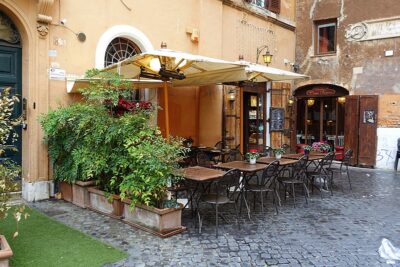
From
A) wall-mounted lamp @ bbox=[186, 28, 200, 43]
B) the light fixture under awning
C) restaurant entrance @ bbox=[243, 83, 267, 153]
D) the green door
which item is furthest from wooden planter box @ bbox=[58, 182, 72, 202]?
A: restaurant entrance @ bbox=[243, 83, 267, 153]

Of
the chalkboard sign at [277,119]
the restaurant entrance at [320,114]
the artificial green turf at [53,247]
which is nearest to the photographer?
the artificial green turf at [53,247]

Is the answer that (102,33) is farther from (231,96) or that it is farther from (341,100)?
(341,100)

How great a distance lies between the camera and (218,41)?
9.64 meters

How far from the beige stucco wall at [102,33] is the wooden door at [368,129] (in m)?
3.69

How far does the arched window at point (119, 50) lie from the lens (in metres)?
7.64

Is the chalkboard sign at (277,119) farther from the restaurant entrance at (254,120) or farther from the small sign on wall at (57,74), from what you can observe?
the small sign on wall at (57,74)

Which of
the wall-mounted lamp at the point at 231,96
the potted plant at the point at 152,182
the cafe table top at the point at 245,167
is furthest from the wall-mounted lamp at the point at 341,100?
the potted plant at the point at 152,182

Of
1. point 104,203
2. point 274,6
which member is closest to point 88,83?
point 104,203

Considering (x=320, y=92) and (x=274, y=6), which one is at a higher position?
(x=274, y=6)

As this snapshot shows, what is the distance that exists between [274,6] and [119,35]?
6478mm

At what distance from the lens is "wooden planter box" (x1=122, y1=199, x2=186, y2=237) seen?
14.9 ft

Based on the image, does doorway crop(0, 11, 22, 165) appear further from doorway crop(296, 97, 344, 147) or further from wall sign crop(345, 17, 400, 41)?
wall sign crop(345, 17, 400, 41)

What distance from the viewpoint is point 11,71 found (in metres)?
6.26

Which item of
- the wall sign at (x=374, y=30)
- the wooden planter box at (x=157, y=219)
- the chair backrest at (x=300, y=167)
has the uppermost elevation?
the wall sign at (x=374, y=30)
